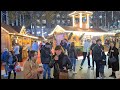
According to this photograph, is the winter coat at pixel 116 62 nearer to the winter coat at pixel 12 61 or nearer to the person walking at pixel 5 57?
the winter coat at pixel 12 61

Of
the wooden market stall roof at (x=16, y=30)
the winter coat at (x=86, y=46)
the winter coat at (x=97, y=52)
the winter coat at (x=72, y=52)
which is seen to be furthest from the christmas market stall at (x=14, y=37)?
the winter coat at (x=97, y=52)

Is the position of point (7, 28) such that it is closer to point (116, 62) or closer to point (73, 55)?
point (73, 55)

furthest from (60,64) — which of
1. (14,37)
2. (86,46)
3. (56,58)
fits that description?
(14,37)

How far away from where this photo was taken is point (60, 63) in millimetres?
11352

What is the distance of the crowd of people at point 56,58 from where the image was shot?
11.4 m

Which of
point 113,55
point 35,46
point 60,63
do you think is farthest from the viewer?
point 113,55

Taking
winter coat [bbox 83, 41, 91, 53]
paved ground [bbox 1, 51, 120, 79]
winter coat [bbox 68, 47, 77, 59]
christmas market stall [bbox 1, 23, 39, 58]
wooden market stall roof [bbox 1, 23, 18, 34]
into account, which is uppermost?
wooden market stall roof [bbox 1, 23, 18, 34]

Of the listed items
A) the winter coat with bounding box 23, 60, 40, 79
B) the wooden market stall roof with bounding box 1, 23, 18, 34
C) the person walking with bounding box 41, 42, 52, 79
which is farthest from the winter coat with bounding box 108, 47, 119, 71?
the wooden market stall roof with bounding box 1, 23, 18, 34

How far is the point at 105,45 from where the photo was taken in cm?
1152

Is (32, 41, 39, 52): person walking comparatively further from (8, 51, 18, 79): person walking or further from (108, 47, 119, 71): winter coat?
(108, 47, 119, 71): winter coat

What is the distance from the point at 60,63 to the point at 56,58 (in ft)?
0.68

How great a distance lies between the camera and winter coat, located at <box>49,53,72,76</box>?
11.3 metres
